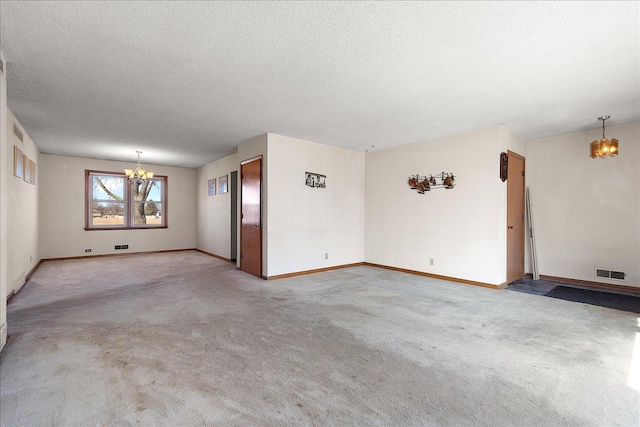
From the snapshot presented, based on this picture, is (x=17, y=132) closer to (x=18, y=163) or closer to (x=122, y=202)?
(x=18, y=163)

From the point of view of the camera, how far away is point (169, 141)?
5.82 metres

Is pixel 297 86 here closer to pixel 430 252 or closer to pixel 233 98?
pixel 233 98

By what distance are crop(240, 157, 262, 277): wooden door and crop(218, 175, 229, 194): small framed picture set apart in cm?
166

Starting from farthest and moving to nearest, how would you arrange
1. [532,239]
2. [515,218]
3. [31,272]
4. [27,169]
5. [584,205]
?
[31,272], [532,239], [27,169], [515,218], [584,205]

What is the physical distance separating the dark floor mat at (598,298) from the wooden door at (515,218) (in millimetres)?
670

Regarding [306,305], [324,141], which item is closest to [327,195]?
[324,141]

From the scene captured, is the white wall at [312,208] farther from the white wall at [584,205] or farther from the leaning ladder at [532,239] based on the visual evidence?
the white wall at [584,205]

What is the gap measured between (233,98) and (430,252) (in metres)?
4.17

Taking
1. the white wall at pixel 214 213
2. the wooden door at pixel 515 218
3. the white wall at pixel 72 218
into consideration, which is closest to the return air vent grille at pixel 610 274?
the wooden door at pixel 515 218

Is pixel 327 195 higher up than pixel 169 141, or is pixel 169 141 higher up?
pixel 169 141

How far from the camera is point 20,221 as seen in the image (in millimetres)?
4852

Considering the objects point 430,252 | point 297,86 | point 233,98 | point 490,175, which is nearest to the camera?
point 297,86

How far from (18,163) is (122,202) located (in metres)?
3.82

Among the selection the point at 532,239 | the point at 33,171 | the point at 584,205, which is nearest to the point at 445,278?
the point at 532,239
